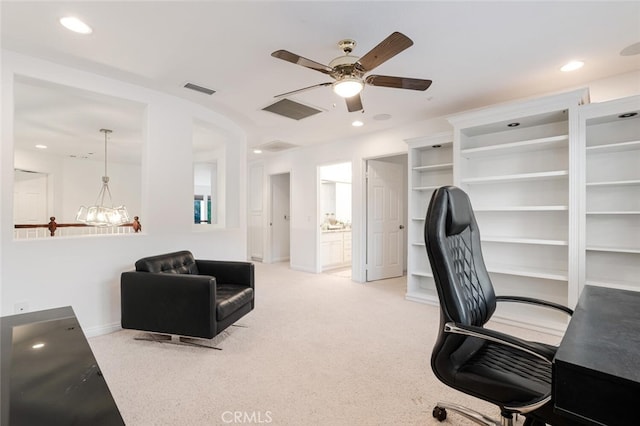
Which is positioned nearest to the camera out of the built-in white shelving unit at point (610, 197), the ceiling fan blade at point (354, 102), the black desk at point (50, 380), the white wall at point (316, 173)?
the black desk at point (50, 380)

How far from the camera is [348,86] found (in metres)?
2.34

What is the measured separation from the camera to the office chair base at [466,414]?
1.51 metres

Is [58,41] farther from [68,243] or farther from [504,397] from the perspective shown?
[504,397]

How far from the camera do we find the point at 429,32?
2250 millimetres

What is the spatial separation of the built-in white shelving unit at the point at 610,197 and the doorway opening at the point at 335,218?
11.7ft

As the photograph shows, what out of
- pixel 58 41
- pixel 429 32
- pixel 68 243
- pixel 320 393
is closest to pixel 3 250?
pixel 68 243

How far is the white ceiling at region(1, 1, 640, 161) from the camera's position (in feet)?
6.54

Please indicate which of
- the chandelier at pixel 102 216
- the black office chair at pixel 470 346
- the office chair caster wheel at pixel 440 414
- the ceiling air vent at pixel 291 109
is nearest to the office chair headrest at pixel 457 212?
the black office chair at pixel 470 346

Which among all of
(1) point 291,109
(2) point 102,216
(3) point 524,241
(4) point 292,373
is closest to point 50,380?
(4) point 292,373

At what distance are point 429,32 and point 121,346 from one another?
3.59m

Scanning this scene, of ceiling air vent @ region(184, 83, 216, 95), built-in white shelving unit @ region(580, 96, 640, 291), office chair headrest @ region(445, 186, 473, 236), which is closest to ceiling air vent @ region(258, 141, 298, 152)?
ceiling air vent @ region(184, 83, 216, 95)

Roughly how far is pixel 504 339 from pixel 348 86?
1.94 meters

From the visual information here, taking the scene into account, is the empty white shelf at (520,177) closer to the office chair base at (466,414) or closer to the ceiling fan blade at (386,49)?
the ceiling fan blade at (386,49)

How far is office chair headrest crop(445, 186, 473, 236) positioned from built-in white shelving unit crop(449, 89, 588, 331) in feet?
6.51
